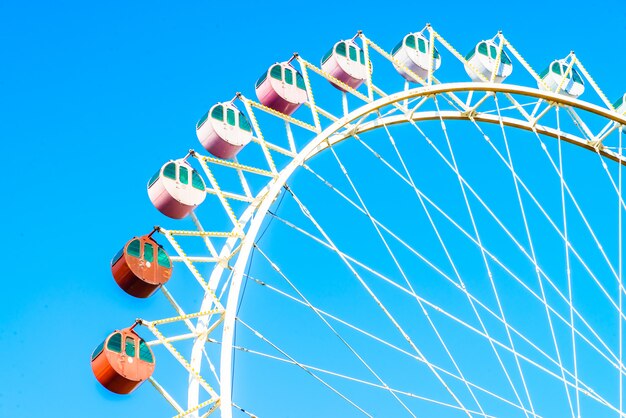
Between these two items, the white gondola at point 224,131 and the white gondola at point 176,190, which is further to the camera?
the white gondola at point 224,131

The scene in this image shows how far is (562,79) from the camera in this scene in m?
28.8

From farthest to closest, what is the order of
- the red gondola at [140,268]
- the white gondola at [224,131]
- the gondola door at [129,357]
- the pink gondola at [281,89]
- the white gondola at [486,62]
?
the white gondola at [486,62], the pink gondola at [281,89], the white gondola at [224,131], the red gondola at [140,268], the gondola door at [129,357]

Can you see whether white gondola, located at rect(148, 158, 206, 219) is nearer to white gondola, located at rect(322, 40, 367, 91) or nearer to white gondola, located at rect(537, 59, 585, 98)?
white gondola, located at rect(322, 40, 367, 91)

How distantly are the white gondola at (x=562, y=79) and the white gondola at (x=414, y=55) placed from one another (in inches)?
98.4

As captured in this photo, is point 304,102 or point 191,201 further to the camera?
point 304,102

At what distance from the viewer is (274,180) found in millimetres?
23141

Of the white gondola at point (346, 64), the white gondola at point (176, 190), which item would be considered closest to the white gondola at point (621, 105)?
the white gondola at point (346, 64)

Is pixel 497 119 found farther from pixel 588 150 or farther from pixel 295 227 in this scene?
pixel 295 227

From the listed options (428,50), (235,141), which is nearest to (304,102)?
(235,141)

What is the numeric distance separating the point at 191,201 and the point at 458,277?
15.5 feet

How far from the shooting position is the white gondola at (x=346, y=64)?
26688mm

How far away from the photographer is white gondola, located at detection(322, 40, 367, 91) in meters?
26.7

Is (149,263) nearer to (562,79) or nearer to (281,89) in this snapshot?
(281,89)

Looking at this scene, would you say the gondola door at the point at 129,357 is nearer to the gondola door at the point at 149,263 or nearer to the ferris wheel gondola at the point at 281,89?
the gondola door at the point at 149,263
